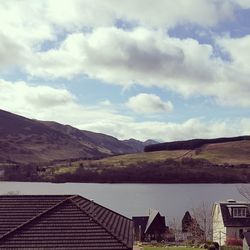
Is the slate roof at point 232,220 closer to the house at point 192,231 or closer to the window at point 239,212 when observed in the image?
the window at point 239,212

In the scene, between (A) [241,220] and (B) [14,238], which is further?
(A) [241,220]

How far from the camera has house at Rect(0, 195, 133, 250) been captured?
2638 cm

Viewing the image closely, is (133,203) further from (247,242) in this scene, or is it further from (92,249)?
(92,249)

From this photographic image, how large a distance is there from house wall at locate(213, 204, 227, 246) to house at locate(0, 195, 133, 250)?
39.1 metres

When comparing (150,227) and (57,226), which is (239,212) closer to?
(150,227)

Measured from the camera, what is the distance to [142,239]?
7094 centimetres

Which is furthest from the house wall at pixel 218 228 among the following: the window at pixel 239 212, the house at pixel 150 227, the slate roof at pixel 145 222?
the slate roof at pixel 145 222

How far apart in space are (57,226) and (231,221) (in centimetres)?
4570

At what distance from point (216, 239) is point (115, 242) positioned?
47.0m

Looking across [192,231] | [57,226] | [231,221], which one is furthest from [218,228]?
[57,226]

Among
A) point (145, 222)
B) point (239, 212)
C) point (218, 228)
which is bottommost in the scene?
point (218, 228)

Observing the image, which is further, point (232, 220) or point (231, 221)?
point (232, 220)

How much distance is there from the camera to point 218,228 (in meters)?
71.6

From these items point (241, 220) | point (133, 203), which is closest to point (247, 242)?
point (241, 220)
